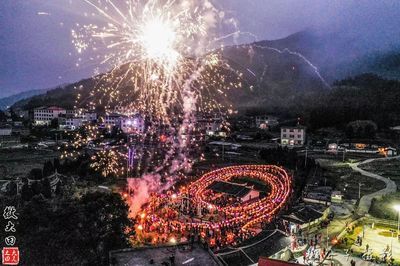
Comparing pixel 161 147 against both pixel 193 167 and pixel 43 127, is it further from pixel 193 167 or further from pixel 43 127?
pixel 43 127

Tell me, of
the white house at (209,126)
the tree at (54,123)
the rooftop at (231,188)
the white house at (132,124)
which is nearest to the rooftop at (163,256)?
the rooftop at (231,188)

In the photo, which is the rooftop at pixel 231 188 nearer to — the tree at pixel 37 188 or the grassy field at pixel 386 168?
the tree at pixel 37 188

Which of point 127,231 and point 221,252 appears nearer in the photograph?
point 221,252

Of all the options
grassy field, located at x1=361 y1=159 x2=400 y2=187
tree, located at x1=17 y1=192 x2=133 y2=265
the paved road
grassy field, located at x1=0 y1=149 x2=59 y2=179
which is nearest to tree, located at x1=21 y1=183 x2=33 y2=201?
tree, located at x1=17 y1=192 x2=133 y2=265

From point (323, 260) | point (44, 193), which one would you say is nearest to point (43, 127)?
point (44, 193)

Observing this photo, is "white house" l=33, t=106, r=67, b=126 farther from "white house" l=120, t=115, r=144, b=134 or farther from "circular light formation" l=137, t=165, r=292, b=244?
"circular light formation" l=137, t=165, r=292, b=244

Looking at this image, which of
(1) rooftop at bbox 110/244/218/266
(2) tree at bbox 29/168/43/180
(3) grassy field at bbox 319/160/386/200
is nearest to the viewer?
(1) rooftop at bbox 110/244/218/266
